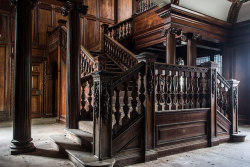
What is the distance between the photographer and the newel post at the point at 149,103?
11.7 ft

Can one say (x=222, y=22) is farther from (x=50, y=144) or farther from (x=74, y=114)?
(x=50, y=144)

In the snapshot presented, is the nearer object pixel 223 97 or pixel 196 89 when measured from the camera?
pixel 196 89

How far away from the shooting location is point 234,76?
7.92 m

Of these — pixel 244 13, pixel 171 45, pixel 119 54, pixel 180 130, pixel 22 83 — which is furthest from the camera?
pixel 244 13

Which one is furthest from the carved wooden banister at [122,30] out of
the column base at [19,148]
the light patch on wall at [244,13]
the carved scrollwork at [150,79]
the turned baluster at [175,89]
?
the column base at [19,148]

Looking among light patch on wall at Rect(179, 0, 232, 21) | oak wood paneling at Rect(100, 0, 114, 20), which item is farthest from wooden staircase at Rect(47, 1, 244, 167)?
oak wood paneling at Rect(100, 0, 114, 20)

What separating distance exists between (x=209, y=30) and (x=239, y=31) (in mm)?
1374

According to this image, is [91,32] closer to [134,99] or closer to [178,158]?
[134,99]

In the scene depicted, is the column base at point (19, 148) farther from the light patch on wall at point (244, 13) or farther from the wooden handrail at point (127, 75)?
the light patch on wall at point (244, 13)

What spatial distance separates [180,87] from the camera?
4141 millimetres

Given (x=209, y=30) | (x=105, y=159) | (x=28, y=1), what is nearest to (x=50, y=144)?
(x=105, y=159)

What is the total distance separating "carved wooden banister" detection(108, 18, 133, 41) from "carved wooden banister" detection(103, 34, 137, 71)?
4.68ft

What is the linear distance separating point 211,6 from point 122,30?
397cm

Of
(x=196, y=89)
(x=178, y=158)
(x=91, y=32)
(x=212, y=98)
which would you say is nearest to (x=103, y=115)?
(x=178, y=158)
